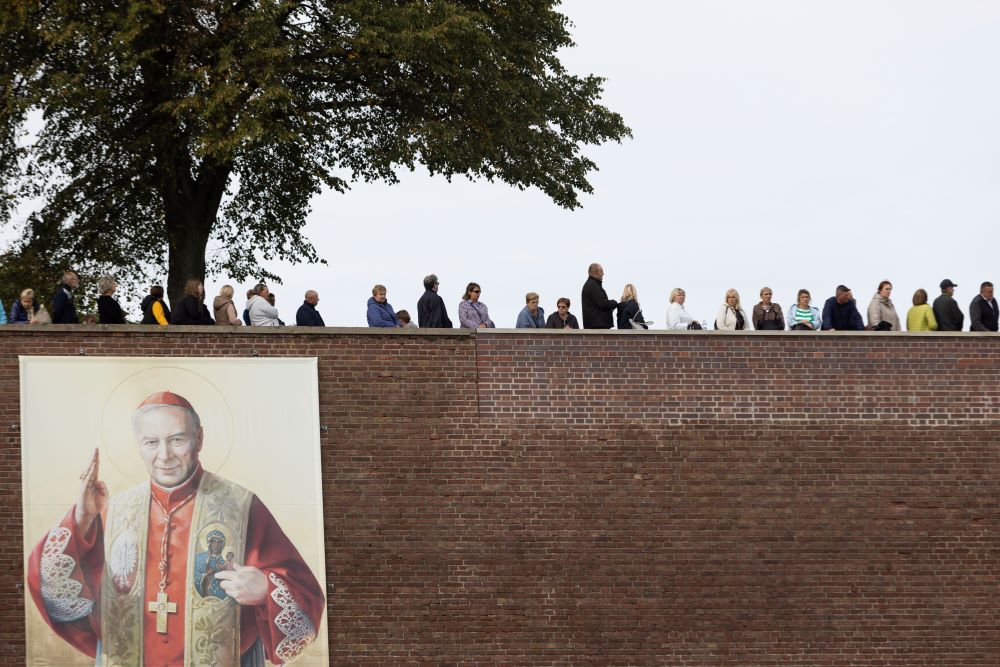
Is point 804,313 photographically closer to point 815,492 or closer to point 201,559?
point 815,492

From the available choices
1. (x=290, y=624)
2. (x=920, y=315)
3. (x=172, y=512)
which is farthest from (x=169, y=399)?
(x=920, y=315)

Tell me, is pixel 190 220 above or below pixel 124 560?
above

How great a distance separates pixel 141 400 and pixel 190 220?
6455 mm

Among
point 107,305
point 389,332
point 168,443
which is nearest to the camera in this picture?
point 168,443

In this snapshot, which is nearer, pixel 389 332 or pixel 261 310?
pixel 389 332

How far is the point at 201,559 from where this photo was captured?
21.2 m

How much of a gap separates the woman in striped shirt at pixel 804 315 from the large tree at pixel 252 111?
19.6ft

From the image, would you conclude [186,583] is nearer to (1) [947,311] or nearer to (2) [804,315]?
(2) [804,315]

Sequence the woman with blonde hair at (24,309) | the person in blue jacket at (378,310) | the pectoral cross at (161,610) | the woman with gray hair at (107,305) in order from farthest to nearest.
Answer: the person in blue jacket at (378,310), the woman with blonde hair at (24,309), the woman with gray hair at (107,305), the pectoral cross at (161,610)

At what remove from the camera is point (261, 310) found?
22.3 metres

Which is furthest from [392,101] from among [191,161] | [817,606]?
[817,606]

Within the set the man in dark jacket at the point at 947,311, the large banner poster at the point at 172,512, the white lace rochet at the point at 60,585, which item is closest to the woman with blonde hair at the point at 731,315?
the man in dark jacket at the point at 947,311

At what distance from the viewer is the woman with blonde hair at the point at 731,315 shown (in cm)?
2342

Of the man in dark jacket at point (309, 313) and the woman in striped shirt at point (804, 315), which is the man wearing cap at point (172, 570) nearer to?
the man in dark jacket at point (309, 313)
